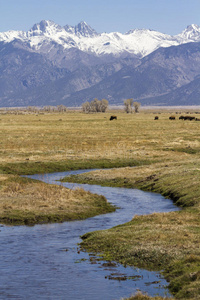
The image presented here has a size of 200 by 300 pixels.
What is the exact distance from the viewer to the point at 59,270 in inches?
874

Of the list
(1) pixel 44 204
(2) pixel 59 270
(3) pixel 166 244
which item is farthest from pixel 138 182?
(2) pixel 59 270

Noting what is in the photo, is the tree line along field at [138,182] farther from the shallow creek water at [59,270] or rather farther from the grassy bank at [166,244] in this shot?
the shallow creek water at [59,270]

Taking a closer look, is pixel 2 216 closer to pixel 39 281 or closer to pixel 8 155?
pixel 39 281

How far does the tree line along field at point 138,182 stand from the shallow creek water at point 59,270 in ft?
3.35

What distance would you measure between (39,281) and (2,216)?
12241 mm

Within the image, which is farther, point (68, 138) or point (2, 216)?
point (68, 138)

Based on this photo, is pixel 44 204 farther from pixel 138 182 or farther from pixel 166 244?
pixel 138 182

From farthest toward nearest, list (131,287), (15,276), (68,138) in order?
(68,138) → (15,276) → (131,287)

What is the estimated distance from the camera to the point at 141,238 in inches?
1003

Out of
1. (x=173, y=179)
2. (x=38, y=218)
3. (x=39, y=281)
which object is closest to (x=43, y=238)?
(x=38, y=218)

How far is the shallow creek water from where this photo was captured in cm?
1967

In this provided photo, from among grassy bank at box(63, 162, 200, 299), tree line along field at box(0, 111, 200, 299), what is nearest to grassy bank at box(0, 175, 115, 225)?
tree line along field at box(0, 111, 200, 299)

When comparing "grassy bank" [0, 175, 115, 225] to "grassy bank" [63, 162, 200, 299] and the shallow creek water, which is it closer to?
the shallow creek water

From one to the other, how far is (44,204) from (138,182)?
14.7 metres
